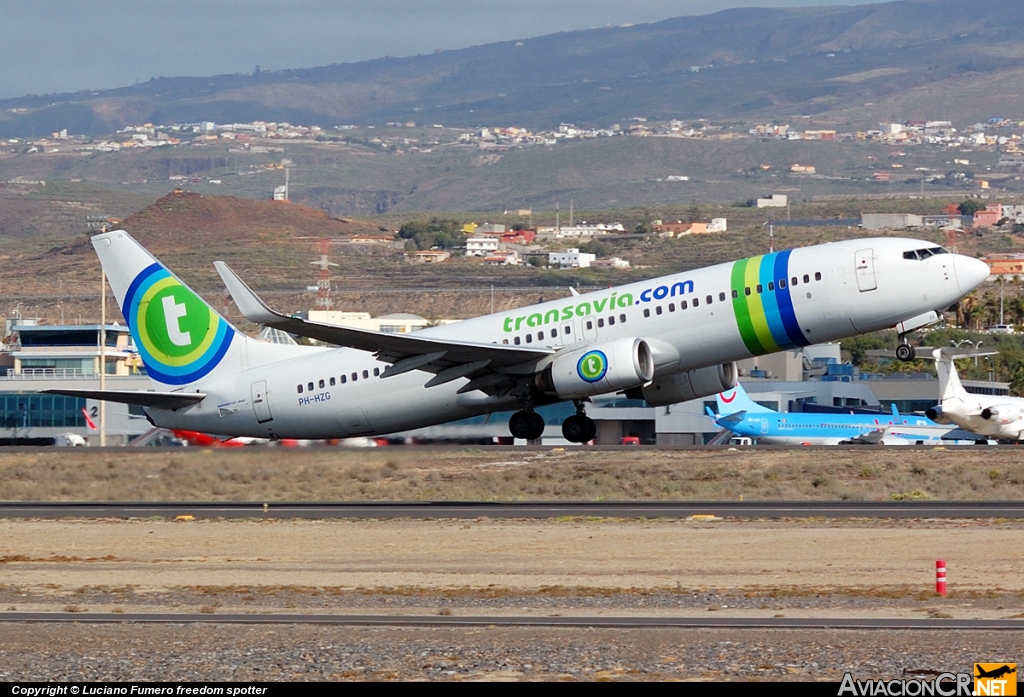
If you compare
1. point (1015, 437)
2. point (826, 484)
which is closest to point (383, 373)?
point (826, 484)

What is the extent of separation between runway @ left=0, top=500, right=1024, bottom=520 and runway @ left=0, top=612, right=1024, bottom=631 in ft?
38.0

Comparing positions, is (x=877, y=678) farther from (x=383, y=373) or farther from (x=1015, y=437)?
(x=1015, y=437)

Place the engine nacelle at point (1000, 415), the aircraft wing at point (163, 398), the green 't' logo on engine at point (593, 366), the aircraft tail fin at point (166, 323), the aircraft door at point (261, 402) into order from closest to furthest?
1. the green 't' logo on engine at point (593, 366)
2. the aircraft wing at point (163, 398)
3. the aircraft door at point (261, 402)
4. the aircraft tail fin at point (166, 323)
5. the engine nacelle at point (1000, 415)

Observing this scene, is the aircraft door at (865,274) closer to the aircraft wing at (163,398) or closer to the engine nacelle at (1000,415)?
the aircraft wing at (163,398)

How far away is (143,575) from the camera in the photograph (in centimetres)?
2409

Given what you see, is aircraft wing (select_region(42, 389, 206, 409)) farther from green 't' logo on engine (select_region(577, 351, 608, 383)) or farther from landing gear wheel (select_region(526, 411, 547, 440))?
green 't' logo on engine (select_region(577, 351, 608, 383))

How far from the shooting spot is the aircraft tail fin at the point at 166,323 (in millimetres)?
41031

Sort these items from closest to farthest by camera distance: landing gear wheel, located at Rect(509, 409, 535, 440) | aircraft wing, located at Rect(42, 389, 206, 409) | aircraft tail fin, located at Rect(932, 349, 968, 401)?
aircraft wing, located at Rect(42, 389, 206, 409) → landing gear wheel, located at Rect(509, 409, 535, 440) → aircraft tail fin, located at Rect(932, 349, 968, 401)

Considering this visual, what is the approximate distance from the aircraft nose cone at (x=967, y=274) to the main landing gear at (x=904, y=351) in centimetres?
188

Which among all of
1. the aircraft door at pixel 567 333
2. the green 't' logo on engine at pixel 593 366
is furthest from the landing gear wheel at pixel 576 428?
the green 't' logo on engine at pixel 593 366

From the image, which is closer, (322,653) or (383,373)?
(322,653)

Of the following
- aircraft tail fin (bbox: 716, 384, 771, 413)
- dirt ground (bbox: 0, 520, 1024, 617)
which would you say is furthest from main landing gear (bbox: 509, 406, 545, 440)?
aircraft tail fin (bbox: 716, 384, 771, 413)

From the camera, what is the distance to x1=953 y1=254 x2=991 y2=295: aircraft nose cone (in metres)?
35.3

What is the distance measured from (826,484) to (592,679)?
22406mm
